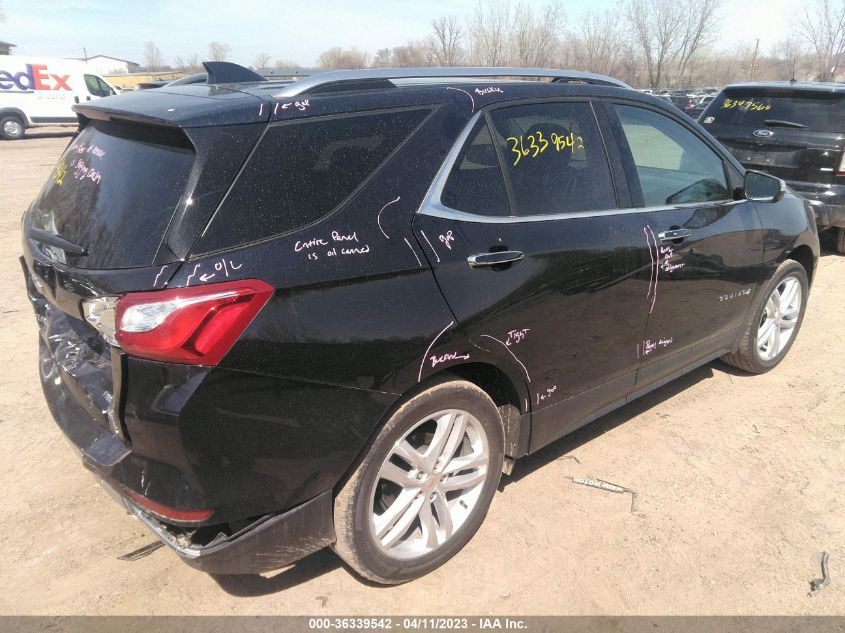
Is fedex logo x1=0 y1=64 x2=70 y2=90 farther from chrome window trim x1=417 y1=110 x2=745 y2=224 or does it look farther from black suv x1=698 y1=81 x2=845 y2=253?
chrome window trim x1=417 y1=110 x2=745 y2=224

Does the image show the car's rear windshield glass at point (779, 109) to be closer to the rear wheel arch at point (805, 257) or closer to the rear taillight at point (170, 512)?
the rear wheel arch at point (805, 257)

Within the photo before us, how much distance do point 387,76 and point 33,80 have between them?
2504 centimetres

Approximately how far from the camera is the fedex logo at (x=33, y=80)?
71.7 ft

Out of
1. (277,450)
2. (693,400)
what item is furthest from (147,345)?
(693,400)

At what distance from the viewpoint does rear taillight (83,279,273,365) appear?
5.96 feet

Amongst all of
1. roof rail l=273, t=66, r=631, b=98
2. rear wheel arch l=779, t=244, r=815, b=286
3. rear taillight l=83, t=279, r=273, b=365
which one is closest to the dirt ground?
rear wheel arch l=779, t=244, r=815, b=286

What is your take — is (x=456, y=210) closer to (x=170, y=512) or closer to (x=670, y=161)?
(x=170, y=512)

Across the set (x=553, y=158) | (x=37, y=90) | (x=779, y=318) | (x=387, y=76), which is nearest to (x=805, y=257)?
(x=779, y=318)

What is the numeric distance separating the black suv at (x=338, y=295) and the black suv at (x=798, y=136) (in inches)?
184

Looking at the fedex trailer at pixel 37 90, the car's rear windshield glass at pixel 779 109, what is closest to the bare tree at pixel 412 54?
the fedex trailer at pixel 37 90

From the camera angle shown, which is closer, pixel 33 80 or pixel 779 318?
pixel 779 318

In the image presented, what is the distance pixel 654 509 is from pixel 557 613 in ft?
2.81

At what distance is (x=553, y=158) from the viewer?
2828 millimetres

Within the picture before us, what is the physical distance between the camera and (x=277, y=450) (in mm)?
1975
